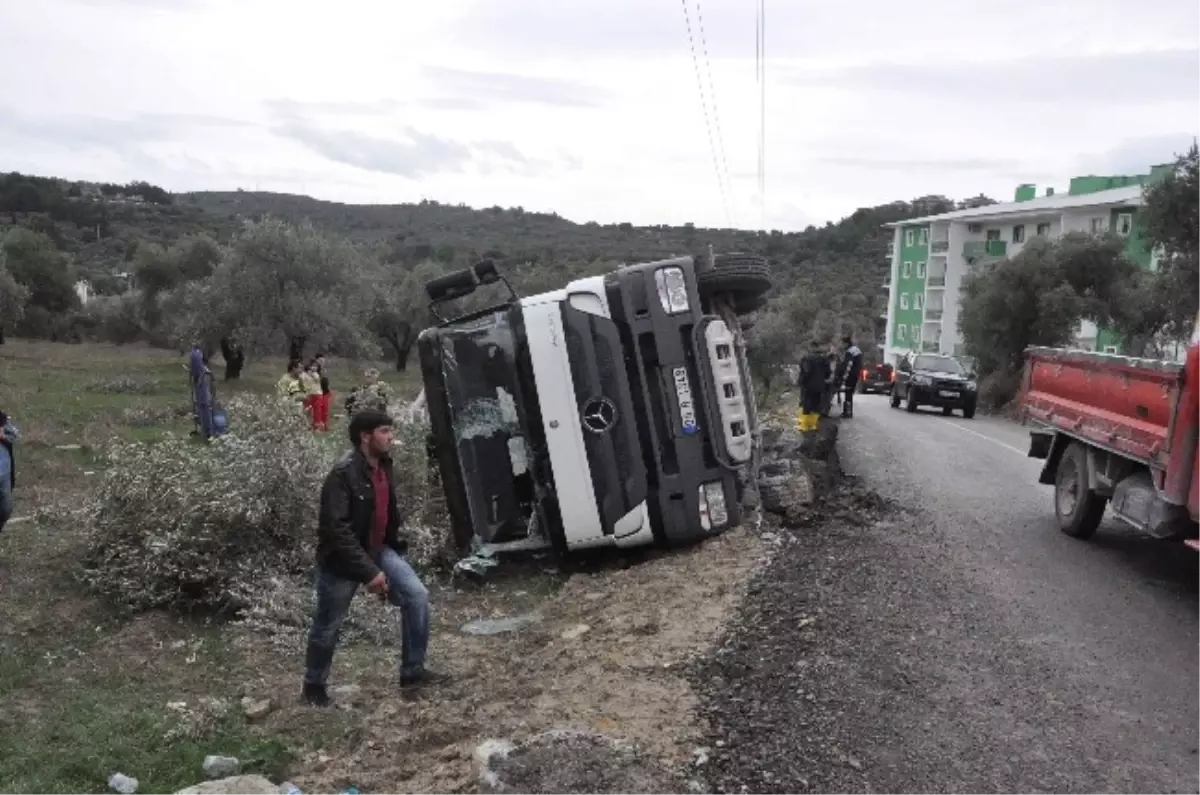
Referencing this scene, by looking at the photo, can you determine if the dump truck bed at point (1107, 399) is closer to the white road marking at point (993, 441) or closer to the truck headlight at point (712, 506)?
the truck headlight at point (712, 506)

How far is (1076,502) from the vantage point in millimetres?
9336

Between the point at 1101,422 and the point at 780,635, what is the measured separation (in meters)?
4.30

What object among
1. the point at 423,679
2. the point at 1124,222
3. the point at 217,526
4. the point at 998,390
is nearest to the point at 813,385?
the point at 217,526

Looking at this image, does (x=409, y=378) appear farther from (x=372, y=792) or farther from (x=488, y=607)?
(x=372, y=792)

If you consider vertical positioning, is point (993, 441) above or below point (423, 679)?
below

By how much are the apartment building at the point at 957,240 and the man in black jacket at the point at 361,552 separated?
2067 inches

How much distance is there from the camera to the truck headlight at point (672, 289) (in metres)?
8.12

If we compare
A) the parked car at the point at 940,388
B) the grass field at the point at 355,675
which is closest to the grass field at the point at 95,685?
the grass field at the point at 355,675

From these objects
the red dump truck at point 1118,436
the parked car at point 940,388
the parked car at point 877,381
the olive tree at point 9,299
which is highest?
the red dump truck at point 1118,436

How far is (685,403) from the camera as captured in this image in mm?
8109

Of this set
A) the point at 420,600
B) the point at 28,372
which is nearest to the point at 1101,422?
the point at 420,600

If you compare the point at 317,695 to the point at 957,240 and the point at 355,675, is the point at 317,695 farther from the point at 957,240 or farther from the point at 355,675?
the point at 957,240

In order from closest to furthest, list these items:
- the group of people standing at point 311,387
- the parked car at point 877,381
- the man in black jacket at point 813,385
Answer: the man in black jacket at point 813,385 → the group of people standing at point 311,387 → the parked car at point 877,381

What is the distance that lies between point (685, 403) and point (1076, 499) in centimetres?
377
